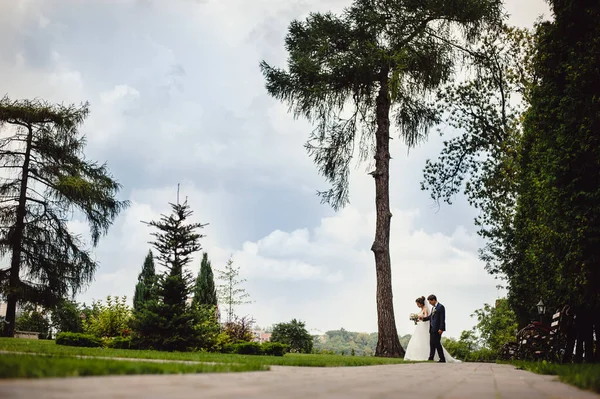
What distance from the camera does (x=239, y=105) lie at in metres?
21.3

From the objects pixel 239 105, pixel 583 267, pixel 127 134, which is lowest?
pixel 583 267

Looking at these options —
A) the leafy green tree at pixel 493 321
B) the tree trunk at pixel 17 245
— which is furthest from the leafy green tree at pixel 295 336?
the tree trunk at pixel 17 245

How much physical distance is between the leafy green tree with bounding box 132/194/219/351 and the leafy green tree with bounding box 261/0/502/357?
6.34 metres

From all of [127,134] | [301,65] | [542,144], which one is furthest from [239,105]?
[542,144]

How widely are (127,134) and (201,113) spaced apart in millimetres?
2813

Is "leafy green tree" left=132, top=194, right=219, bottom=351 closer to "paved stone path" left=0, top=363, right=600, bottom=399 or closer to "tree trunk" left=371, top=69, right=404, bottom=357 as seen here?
"tree trunk" left=371, top=69, right=404, bottom=357

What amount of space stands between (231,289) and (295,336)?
30.3ft

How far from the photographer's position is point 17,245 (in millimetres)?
28062

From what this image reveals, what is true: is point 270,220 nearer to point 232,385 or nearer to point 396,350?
point 396,350

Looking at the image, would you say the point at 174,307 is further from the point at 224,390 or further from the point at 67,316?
the point at 67,316

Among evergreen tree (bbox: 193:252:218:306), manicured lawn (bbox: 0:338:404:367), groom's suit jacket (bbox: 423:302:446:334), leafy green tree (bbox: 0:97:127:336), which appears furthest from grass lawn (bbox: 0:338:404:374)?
evergreen tree (bbox: 193:252:218:306)

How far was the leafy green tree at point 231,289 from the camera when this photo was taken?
113 ft

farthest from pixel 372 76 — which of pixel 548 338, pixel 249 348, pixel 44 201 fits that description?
pixel 44 201

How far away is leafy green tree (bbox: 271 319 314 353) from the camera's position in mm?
26219
